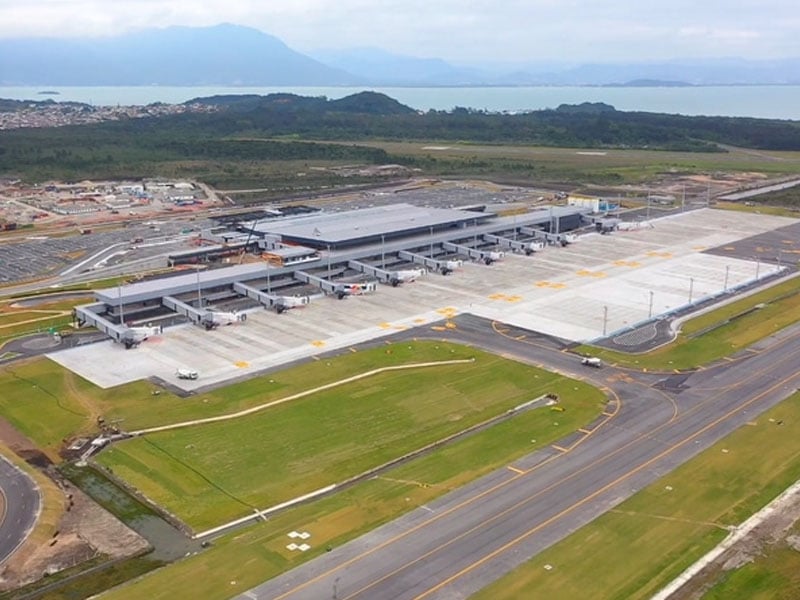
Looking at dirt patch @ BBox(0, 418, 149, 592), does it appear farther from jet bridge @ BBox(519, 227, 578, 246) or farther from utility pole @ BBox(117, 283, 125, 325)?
jet bridge @ BBox(519, 227, 578, 246)

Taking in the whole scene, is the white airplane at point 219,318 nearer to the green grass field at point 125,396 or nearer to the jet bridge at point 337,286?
the jet bridge at point 337,286

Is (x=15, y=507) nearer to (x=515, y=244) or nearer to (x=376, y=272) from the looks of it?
(x=376, y=272)

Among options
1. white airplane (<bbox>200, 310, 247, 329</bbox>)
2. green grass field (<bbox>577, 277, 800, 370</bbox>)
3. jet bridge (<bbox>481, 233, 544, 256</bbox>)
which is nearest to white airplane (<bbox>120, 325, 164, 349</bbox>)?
white airplane (<bbox>200, 310, 247, 329</bbox>)

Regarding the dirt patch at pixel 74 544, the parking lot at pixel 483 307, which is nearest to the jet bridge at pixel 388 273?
the parking lot at pixel 483 307

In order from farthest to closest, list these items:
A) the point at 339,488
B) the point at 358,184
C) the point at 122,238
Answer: the point at 358,184 → the point at 122,238 → the point at 339,488

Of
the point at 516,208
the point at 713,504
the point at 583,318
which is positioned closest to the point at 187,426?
the point at 713,504

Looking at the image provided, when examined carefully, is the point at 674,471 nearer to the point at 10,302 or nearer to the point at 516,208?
the point at 10,302

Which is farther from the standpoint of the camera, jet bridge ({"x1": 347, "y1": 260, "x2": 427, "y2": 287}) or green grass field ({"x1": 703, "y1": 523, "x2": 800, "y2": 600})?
jet bridge ({"x1": 347, "y1": 260, "x2": 427, "y2": 287})
